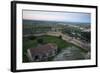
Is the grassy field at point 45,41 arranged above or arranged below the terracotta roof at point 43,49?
above

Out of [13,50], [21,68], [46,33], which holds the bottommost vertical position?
[21,68]

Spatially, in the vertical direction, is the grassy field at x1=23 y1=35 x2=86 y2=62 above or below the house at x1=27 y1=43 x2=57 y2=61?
above

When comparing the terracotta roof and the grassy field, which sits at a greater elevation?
the grassy field

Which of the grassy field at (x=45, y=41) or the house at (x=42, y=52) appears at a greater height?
the grassy field at (x=45, y=41)

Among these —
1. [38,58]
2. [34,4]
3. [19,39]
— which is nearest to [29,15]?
[34,4]

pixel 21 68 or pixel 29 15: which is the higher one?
pixel 29 15

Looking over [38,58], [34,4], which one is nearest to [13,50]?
[38,58]

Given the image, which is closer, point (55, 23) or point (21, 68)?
point (21, 68)

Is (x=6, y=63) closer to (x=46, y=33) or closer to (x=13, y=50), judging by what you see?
(x=13, y=50)
